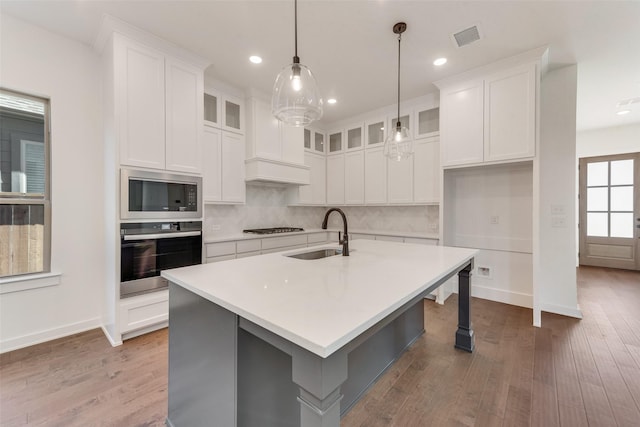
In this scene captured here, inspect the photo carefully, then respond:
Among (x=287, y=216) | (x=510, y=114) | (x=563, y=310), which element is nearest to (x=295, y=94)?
(x=510, y=114)

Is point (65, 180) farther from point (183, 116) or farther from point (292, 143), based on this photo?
point (292, 143)

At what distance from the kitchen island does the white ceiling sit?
198 cm

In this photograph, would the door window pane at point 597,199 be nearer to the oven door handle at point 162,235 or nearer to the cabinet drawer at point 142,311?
the oven door handle at point 162,235

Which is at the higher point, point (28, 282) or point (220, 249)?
point (220, 249)

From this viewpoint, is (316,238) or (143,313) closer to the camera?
(143,313)

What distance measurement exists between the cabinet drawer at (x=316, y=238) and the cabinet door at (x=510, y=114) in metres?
2.58

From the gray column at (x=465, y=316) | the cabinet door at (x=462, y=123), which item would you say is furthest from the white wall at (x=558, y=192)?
the gray column at (x=465, y=316)

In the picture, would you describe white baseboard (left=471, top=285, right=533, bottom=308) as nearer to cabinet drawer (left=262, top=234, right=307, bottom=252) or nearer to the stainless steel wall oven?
cabinet drawer (left=262, top=234, right=307, bottom=252)

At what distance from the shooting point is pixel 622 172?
4.92m

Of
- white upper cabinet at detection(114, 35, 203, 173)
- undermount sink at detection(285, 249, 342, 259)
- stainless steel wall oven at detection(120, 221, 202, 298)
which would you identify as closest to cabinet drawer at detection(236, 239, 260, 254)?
stainless steel wall oven at detection(120, 221, 202, 298)

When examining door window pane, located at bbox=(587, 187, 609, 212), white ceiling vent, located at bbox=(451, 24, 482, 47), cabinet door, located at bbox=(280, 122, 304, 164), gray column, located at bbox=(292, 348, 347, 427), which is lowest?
gray column, located at bbox=(292, 348, 347, 427)

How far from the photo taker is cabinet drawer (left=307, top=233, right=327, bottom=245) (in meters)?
4.33

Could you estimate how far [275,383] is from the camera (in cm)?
117

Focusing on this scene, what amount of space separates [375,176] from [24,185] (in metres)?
4.00
